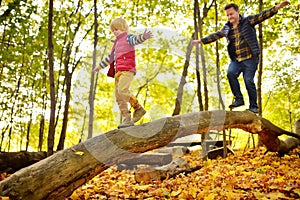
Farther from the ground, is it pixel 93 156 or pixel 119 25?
pixel 119 25

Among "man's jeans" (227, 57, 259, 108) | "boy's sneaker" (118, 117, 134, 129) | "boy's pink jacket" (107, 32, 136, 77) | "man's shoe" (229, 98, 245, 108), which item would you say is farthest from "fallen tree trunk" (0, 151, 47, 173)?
"man's jeans" (227, 57, 259, 108)

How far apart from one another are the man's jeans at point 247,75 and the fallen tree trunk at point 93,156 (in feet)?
2.61

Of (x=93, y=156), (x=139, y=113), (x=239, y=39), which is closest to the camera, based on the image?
(x=93, y=156)

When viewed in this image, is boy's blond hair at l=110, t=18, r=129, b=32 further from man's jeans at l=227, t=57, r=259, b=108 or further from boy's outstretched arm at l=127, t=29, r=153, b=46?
man's jeans at l=227, t=57, r=259, b=108

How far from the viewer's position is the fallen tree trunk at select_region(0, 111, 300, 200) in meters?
3.41

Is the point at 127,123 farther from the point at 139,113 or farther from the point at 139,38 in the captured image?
the point at 139,38

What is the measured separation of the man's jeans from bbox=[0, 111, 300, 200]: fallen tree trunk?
31.3 inches

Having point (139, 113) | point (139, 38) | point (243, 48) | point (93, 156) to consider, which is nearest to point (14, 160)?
point (139, 113)

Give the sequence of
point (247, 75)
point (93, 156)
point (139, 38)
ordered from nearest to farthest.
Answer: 1. point (93, 156)
2. point (139, 38)
3. point (247, 75)

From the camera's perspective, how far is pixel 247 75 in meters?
5.98

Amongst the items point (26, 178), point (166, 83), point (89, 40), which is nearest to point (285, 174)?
point (26, 178)

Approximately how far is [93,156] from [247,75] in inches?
144

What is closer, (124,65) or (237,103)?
(124,65)

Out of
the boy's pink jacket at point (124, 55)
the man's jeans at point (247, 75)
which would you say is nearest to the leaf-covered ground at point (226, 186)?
the man's jeans at point (247, 75)
